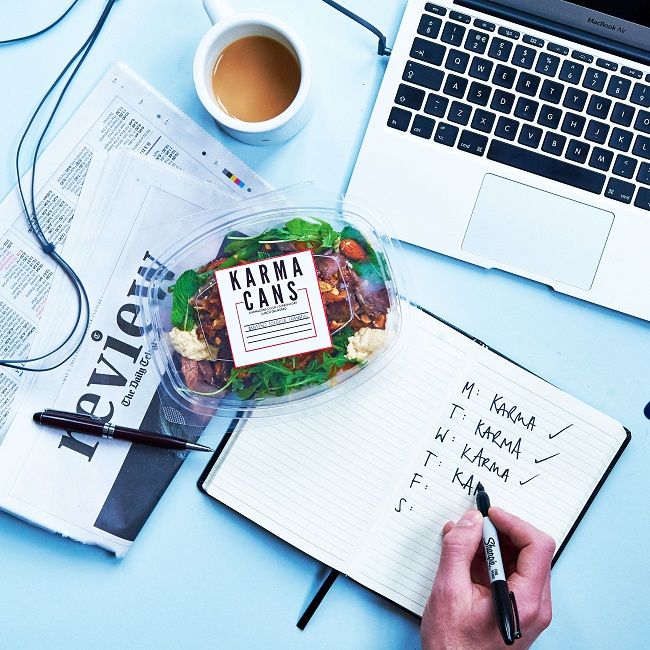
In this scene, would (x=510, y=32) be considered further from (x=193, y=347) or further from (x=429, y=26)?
(x=193, y=347)

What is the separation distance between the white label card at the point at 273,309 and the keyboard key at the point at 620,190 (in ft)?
0.97

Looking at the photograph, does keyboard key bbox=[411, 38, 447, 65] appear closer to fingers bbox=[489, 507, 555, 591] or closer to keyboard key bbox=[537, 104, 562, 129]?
keyboard key bbox=[537, 104, 562, 129]

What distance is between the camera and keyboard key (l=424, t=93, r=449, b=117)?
618mm

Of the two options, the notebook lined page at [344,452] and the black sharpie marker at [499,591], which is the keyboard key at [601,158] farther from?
the black sharpie marker at [499,591]

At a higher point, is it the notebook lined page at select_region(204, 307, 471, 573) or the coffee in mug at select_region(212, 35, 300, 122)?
the coffee in mug at select_region(212, 35, 300, 122)

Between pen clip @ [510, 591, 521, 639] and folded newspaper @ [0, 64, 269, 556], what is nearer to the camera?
pen clip @ [510, 591, 521, 639]

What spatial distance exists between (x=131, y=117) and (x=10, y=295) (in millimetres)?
223

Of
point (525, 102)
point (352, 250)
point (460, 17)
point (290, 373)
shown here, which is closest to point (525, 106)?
point (525, 102)

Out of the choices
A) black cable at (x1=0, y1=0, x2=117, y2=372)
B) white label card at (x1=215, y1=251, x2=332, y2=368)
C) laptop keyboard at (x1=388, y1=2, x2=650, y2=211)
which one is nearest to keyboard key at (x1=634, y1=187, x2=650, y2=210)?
laptop keyboard at (x1=388, y1=2, x2=650, y2=211)

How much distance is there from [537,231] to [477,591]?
352 mm

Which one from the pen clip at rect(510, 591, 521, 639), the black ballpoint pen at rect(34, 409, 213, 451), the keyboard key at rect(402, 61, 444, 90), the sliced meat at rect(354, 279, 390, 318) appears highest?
the keyboard key at rect(402, 61, 444, 90)

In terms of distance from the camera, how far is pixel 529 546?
1.99 feet

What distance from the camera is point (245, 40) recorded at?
594 mm

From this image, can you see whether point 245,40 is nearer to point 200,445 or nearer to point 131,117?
point 131,117
